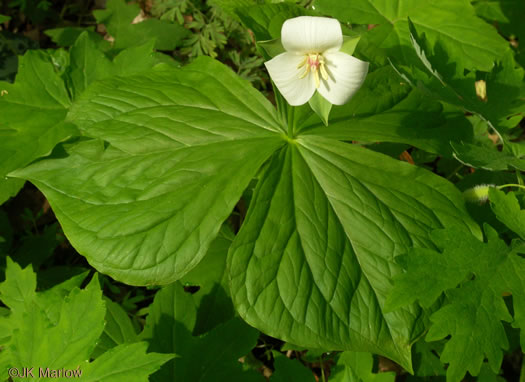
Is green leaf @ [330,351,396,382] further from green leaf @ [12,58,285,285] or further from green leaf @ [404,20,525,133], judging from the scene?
green leaf @ [404,20,525,133]

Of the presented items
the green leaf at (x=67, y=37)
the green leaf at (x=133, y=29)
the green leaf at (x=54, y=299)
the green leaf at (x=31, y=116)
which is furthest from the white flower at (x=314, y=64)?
the green leaf at (x=67, y=37)

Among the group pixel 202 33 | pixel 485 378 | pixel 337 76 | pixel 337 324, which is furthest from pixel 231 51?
pixel 485 378

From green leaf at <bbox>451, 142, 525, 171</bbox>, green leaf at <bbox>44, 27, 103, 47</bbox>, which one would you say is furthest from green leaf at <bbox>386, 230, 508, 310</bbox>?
green leaf at <bbox>44, 27, 103, 47</bbox>

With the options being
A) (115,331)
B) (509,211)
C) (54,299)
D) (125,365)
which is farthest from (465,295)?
(54,299)

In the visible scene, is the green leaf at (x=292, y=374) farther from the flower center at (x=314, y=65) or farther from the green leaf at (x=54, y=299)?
the flower center at (x=314, y=65)

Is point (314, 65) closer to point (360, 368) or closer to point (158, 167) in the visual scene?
point (158, 167)
